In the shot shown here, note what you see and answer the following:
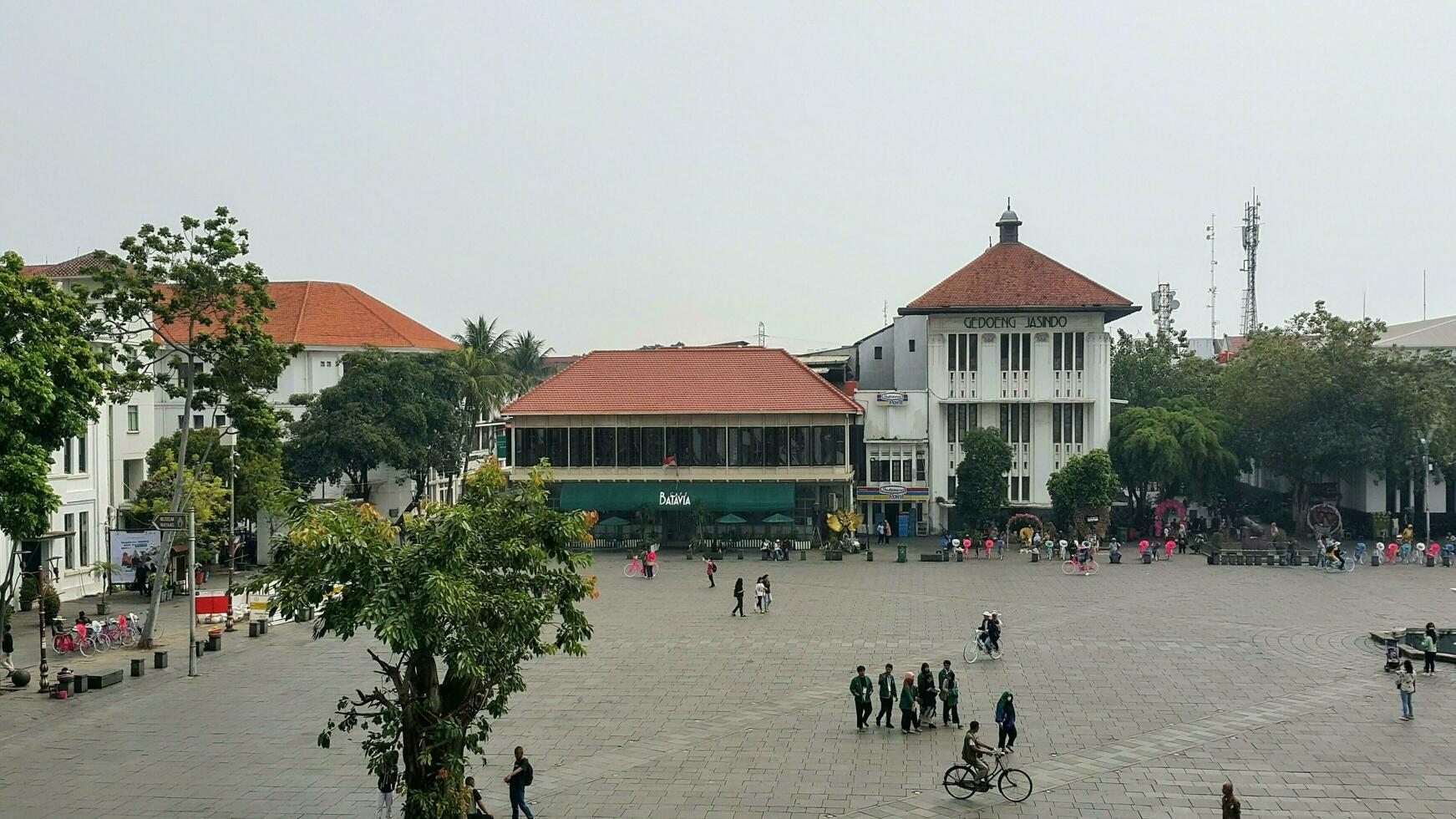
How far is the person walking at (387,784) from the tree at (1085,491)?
3979 centimetres

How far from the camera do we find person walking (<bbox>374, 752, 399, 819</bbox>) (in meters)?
14.8

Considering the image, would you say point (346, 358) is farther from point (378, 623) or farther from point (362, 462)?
Answer: point (378, 623)

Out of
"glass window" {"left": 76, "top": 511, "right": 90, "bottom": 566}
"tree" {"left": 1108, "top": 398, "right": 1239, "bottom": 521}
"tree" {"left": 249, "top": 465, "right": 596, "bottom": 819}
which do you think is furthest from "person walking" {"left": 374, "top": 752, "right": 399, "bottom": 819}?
"tree" {"left": 1108, "top": 398, "right": 1239, "bottom": 521}

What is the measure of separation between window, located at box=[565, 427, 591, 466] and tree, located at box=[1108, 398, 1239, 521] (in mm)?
24913

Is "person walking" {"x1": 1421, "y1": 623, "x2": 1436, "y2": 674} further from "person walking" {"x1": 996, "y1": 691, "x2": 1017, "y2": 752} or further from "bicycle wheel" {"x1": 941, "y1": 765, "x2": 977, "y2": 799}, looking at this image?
"bicycle wheel" {"x1": 941, "y1": 765, "x2": 977, "y2": 799}

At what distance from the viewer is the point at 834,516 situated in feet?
173

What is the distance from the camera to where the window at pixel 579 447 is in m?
55.3

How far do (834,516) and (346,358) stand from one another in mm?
26057

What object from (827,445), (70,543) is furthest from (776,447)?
(70,543)

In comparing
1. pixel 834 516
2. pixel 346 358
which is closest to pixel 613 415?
pixel 834 516

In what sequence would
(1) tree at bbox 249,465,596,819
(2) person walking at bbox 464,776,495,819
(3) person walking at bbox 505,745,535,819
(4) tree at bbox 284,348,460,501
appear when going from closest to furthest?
1. (1) tree at bbox 249,465,596,819
2. (2) person walking at bbox 464,776,495,819
3. (3) person walking at bbox 505,745,535,819
4. (4) tree at bbox 284,348,460,501

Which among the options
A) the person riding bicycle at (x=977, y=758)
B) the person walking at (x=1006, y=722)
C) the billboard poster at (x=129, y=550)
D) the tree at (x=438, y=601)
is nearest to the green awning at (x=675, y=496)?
the billboard poster at (x=129, y=550)

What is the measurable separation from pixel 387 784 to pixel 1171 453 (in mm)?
45453

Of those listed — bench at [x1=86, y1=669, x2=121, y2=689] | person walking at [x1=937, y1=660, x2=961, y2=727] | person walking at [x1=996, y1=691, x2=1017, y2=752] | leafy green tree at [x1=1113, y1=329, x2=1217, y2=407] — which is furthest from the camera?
leafy green tree at [x1=1113, y1=329, x2=1217, y2=407]
